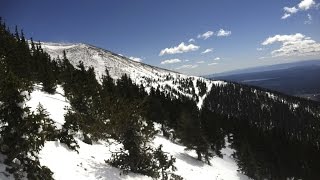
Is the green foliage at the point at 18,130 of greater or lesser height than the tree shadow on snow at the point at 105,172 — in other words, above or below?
above

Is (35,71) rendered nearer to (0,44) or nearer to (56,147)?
(0,44)

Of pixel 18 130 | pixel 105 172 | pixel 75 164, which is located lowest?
pixel 105 172

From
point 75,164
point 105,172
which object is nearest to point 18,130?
point 75,164

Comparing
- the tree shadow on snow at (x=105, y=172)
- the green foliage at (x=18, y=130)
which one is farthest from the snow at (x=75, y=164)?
the green foliage at (x=18, y=130)

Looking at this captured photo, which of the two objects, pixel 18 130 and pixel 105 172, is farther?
pixel 105 172

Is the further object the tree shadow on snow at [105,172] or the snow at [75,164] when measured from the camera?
the tree shadow on snow at [105,172]

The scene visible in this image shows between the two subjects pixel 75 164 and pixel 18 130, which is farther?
pixel 75 164

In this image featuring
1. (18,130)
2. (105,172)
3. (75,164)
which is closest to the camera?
(18,130)

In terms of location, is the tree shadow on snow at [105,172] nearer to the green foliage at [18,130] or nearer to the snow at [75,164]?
the snow at [75,164]

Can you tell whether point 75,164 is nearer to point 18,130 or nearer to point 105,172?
point 105,172

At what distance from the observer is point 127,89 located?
3398 inches

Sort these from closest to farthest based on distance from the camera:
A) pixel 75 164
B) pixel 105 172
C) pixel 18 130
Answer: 1. pixel 18 130
2. pixel 75 164
3. pixel 105 172

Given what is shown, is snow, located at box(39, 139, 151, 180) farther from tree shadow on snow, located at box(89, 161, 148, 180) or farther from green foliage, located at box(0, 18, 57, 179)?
green foliage, located at box(0, 18, 57, 179)

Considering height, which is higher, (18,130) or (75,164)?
(18,130)
